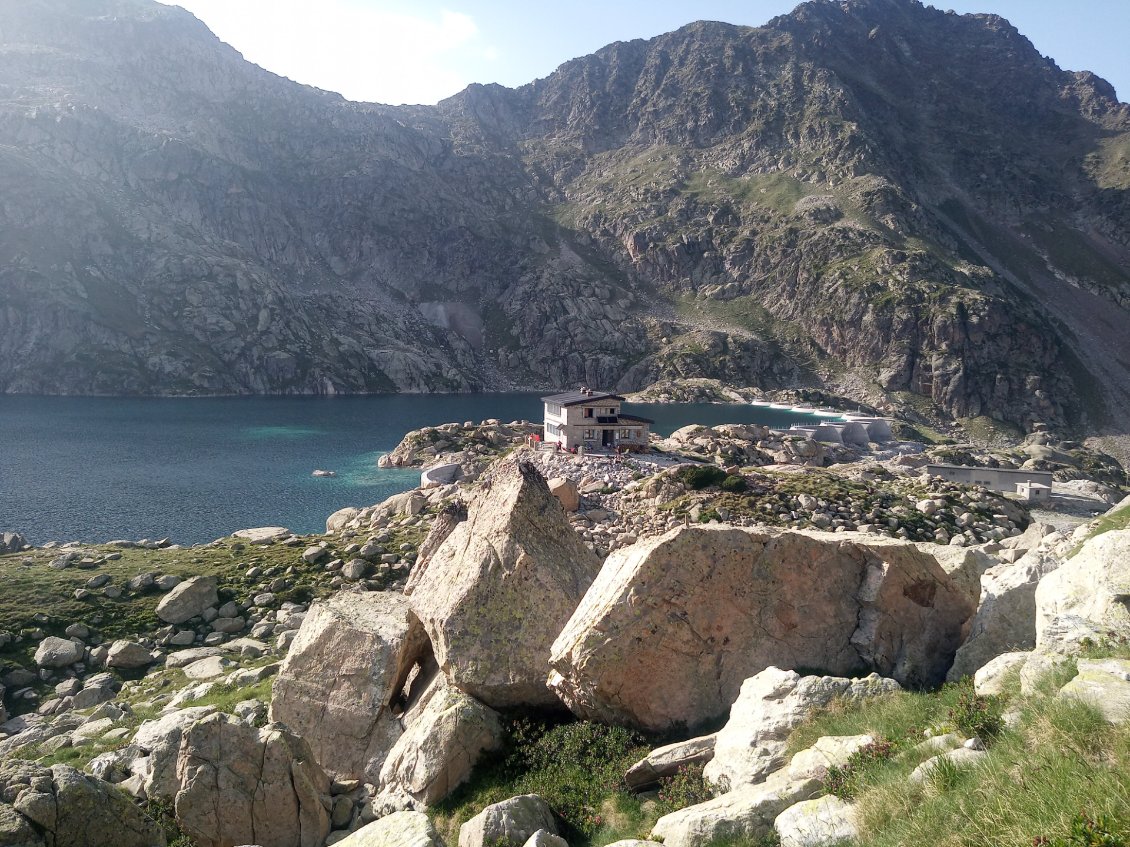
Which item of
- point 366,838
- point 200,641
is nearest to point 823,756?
point 366,838

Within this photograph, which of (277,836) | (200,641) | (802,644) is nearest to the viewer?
(277,836)

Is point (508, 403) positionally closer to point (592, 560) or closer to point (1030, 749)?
point (592, 560)

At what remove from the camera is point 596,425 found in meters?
64.7

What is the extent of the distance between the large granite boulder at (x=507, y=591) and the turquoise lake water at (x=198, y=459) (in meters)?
42.8

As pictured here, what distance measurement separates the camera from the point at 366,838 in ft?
31.2

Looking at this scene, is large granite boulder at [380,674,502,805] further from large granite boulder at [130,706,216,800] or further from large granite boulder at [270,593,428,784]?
large granite boulder at [130,706,216,800]

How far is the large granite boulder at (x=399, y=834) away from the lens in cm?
893

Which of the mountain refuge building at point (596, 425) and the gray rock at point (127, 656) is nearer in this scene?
the gray rock at point (127, 656)

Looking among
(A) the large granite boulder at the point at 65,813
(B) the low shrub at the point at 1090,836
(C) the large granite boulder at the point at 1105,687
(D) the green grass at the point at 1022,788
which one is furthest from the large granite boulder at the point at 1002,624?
(A) the large granite boulder at the point at 65,813

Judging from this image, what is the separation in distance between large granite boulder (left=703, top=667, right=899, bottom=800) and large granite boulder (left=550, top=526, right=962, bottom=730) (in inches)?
73.0

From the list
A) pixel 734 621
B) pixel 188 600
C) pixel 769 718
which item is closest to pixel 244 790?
pixel 769 718

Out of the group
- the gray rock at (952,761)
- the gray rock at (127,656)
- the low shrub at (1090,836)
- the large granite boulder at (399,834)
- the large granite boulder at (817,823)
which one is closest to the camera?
the low shrub at (1090,836)

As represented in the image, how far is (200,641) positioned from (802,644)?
84.9ft

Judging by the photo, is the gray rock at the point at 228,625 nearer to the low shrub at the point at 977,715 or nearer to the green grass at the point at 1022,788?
the green grass at the point at 1022,788
